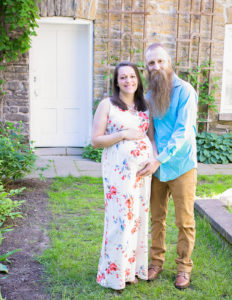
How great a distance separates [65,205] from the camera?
4.82 m

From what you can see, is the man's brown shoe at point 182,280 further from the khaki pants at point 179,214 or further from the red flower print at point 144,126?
the red flower print at point 144,126

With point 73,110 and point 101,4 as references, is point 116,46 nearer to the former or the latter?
point 101,4

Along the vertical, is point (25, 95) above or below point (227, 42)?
below

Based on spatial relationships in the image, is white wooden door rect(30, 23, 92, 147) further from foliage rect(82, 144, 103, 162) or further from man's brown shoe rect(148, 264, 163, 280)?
man's brown shoe rect(148, 264, 163, 280)

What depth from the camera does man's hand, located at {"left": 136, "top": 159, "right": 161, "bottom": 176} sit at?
2783mm

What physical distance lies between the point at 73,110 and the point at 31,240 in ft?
14.5

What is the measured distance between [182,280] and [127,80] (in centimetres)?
155

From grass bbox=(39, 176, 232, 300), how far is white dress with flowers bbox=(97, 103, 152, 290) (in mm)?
176

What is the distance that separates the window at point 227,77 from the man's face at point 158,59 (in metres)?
5.86

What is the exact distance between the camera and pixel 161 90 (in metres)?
2.84

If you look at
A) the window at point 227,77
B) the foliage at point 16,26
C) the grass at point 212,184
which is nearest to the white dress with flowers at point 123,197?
the grass at point 212,184

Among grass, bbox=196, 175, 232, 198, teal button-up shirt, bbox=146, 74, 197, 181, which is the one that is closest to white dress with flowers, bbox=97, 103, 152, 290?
teal button-up shirt, bbox=146, 74, 197, 181

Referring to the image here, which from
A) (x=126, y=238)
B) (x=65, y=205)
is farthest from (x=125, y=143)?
(x=65, y=205)

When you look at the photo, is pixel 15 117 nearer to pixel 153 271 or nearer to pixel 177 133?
pixel 153 271
